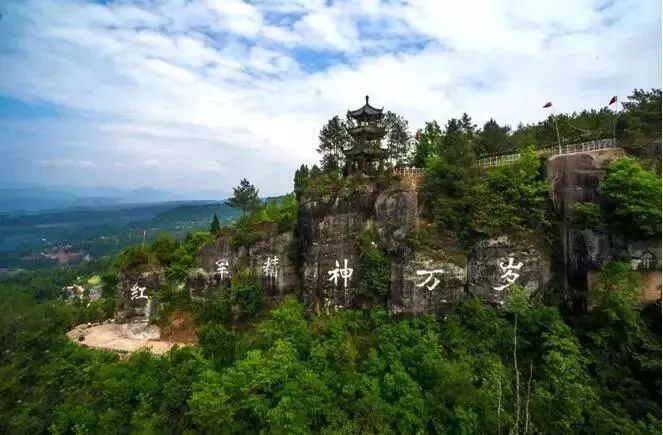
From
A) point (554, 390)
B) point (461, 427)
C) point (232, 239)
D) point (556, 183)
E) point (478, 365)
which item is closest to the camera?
point (461, 427)

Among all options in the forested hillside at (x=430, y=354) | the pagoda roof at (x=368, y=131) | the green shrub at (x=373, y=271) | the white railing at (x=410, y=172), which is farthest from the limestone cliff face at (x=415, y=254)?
the pagoda roof at (x=368, y=131)

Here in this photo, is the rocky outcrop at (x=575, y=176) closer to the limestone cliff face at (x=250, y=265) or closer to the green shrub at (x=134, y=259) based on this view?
the limestone cliff face at (x=250, y=265)

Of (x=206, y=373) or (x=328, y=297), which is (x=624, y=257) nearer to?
(x=328, y=297)

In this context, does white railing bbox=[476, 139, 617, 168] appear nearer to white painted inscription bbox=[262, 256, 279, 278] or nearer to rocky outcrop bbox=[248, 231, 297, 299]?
rocky outcrop bbox=[248, 231, 297, 299]

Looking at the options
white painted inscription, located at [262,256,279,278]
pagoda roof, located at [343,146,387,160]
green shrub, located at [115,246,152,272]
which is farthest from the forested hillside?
green shrub, located at [115,246,152,272]

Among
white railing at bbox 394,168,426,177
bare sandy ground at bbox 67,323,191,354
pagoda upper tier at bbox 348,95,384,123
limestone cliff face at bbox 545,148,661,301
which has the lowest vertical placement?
bare sandy ground at bbox 67,323,191,354

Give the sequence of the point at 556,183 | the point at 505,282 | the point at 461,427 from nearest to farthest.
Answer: the point at 461,427 → the point at 505,282 → the point at 556,183

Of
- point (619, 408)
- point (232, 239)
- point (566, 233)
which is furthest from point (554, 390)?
point (232, 239)

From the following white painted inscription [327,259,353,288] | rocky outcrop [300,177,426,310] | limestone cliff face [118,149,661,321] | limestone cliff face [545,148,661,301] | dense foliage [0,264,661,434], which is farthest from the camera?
white painted inscription [327,259,353,288]
